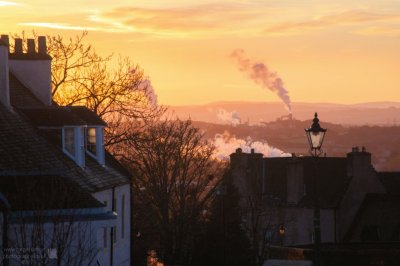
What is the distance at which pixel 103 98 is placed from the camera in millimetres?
55844

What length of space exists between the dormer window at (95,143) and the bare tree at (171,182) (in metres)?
19.4

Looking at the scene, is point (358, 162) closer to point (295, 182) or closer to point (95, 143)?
point (295, 182)

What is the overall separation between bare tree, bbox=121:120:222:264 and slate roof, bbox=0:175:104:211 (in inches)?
1144

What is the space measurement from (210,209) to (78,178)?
3758 cm

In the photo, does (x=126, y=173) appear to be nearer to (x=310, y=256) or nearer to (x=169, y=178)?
(x=310, y=256)

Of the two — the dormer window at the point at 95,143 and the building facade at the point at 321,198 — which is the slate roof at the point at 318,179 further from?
the dormer window at the point at 95,143

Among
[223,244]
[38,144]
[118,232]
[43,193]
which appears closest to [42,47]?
[118,232]

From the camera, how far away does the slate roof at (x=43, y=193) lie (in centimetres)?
2619

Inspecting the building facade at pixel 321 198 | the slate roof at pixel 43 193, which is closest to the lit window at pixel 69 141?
the slate roof at pixel 43 193

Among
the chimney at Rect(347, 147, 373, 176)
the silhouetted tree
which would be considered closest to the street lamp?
the silhouetted tree

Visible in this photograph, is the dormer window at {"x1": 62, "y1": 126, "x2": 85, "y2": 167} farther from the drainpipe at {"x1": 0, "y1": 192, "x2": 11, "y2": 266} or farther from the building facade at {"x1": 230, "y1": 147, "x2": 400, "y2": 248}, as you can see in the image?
the building facade at {"x1": 230, "y1": 147, "x2": 400, "y2": 248}

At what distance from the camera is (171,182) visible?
2704 inches

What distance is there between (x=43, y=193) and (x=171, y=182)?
140 feet

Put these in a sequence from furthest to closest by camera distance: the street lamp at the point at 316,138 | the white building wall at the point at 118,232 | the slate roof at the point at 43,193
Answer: the white building wall at the point at 118,232 < the street lamp at the point at 316,138 < the slate roof at the point at 43,193
